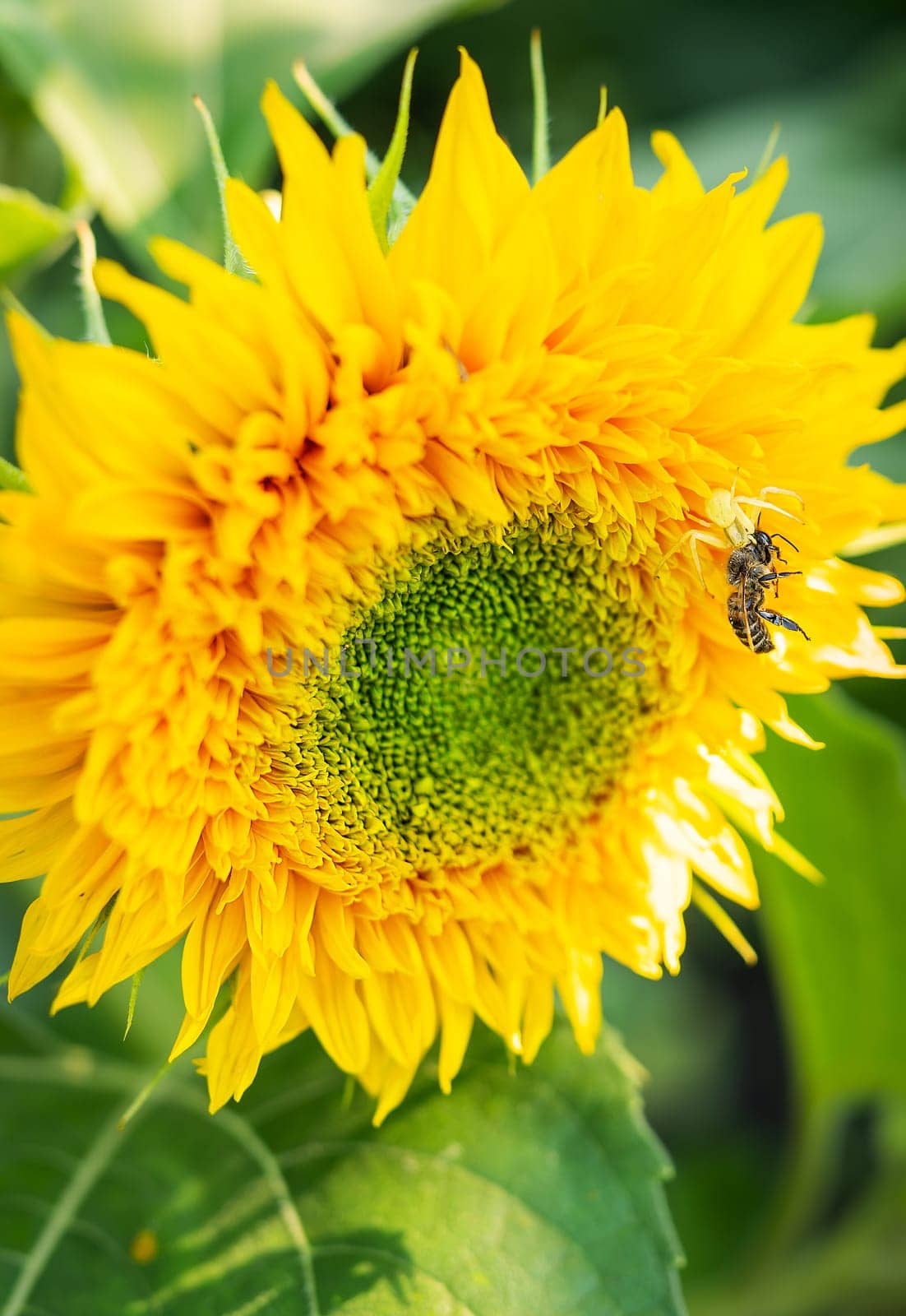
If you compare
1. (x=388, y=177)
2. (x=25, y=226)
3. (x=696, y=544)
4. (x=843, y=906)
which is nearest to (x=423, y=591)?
(x=696, y=544)

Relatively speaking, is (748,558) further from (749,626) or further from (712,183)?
(712,183)

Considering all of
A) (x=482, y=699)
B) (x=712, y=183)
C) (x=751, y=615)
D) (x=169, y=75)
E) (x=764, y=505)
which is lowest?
(x=482, y=699)

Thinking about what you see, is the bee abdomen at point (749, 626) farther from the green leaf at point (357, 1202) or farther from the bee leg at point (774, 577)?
the green leaf at point (357, 1202)

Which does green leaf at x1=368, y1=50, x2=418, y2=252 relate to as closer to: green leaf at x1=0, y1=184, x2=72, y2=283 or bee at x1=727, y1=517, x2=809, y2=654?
bee at x1=727, y1=517, x2=809, y2=654

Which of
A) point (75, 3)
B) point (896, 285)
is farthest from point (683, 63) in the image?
point (75, 3)

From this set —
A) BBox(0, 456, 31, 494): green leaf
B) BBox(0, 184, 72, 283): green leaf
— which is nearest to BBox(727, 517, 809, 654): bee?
BBox(0, 456, 31, 494): green leaf

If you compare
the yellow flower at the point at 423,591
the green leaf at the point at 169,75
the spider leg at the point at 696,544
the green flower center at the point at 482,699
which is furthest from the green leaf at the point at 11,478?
the green leaf at the point at 169,75
